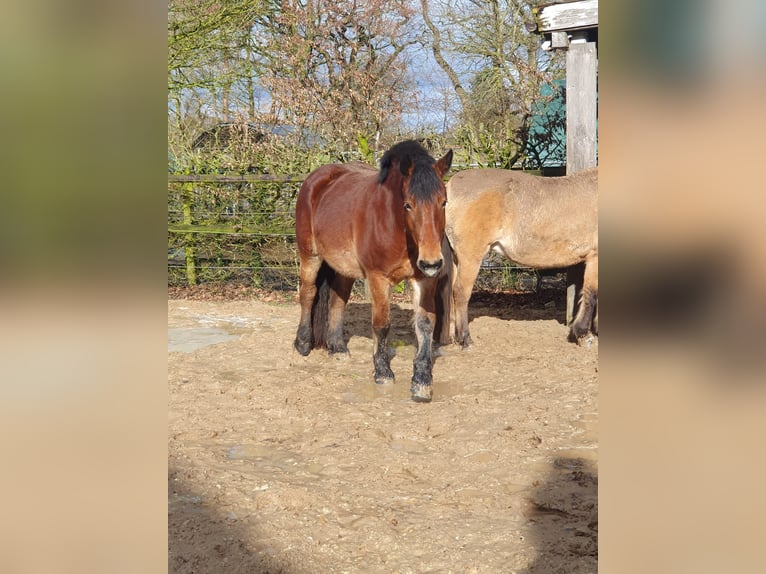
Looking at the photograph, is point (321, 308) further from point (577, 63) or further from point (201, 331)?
point (577, 63)

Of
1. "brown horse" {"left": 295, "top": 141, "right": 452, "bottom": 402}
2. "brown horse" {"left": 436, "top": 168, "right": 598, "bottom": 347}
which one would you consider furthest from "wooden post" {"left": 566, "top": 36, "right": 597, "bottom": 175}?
"brown horse" {"left": 295, "top": 141, "right": 452, "bottom": 402}

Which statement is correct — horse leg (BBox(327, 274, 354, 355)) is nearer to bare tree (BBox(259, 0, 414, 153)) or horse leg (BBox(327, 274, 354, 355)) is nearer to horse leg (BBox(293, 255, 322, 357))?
horse leg (BBox(293, 255, 322, 357))

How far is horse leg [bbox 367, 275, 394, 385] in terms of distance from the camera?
18.6ft

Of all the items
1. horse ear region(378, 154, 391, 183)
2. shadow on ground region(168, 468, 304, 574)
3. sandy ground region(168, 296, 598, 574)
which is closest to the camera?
shadow on ground region(168, 468, 304, 574)

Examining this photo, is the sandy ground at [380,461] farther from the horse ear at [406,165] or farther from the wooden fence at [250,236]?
the wooden fence at [250,236]

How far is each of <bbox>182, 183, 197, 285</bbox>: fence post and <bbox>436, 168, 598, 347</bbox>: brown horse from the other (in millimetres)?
4913

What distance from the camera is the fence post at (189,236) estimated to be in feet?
34.3

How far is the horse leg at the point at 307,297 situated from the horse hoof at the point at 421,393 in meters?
1.69

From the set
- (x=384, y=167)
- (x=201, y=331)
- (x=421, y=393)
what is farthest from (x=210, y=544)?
(x=201, y=331)

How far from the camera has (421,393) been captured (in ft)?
17.3

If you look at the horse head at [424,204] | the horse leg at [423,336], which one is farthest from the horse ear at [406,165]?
the horse leg at [423,336]

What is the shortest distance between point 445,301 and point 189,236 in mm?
5048
